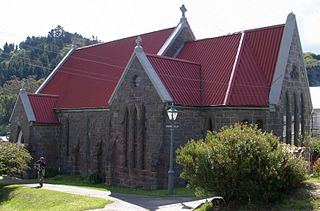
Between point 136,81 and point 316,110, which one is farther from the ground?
point 136,81

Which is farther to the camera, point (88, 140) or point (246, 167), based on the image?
point (88, 140)

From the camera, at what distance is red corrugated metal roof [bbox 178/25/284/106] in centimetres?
2523

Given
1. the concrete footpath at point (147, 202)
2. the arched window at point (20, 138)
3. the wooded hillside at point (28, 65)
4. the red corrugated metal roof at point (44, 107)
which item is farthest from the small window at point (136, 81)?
the wooded hillside at point (28, 65)

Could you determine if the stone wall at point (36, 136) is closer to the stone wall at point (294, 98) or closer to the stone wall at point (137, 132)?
the stone wall at point (137, 132)

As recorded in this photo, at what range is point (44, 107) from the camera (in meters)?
36.8

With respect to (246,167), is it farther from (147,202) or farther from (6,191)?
(6,191)

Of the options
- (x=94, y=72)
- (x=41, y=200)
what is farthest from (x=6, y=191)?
(x=94, y=72)

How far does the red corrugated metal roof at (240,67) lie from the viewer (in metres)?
25.2

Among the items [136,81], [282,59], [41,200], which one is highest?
[282,59]

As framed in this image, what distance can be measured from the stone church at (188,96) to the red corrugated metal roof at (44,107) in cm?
441

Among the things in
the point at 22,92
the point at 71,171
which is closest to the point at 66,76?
the point at 22,92

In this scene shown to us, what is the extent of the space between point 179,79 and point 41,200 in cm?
1001

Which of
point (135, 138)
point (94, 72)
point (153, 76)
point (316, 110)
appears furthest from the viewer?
point (316, 110)

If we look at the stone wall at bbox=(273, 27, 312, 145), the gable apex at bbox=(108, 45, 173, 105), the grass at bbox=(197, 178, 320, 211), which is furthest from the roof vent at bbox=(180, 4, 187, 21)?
the grass at bbox=(197, 178, 320, 211)
